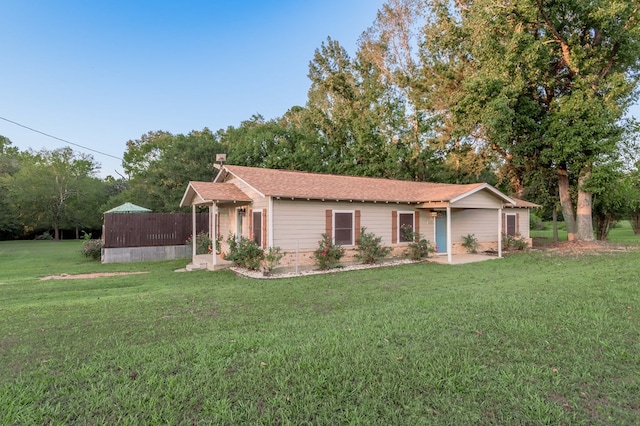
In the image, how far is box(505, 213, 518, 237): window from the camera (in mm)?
16609

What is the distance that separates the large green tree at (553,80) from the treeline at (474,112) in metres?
0.06

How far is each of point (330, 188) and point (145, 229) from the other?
29.0 feet

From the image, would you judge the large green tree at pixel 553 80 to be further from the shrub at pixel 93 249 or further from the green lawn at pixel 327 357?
the shrub at pixel 93 249

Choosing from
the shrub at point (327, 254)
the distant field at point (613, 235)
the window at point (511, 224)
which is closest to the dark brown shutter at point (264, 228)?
the shrub at point (327, 254)

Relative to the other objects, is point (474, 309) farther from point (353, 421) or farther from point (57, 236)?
point (57, 236)

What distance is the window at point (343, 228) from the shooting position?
37.8ft

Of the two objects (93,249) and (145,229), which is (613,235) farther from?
(93,249)

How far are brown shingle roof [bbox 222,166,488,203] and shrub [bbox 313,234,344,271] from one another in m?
1.50

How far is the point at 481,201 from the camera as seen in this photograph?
1335 cm

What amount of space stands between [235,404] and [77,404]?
130cm

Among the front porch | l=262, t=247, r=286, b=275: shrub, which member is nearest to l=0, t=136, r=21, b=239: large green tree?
the front porch

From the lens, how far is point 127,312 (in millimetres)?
5379

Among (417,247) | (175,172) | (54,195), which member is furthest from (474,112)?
(54,195)

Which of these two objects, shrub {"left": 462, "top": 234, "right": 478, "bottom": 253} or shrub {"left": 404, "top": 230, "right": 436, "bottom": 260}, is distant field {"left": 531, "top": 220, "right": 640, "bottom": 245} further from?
shrub {"left": 404, "top": 230, "right": 436, "bottom": 260}
